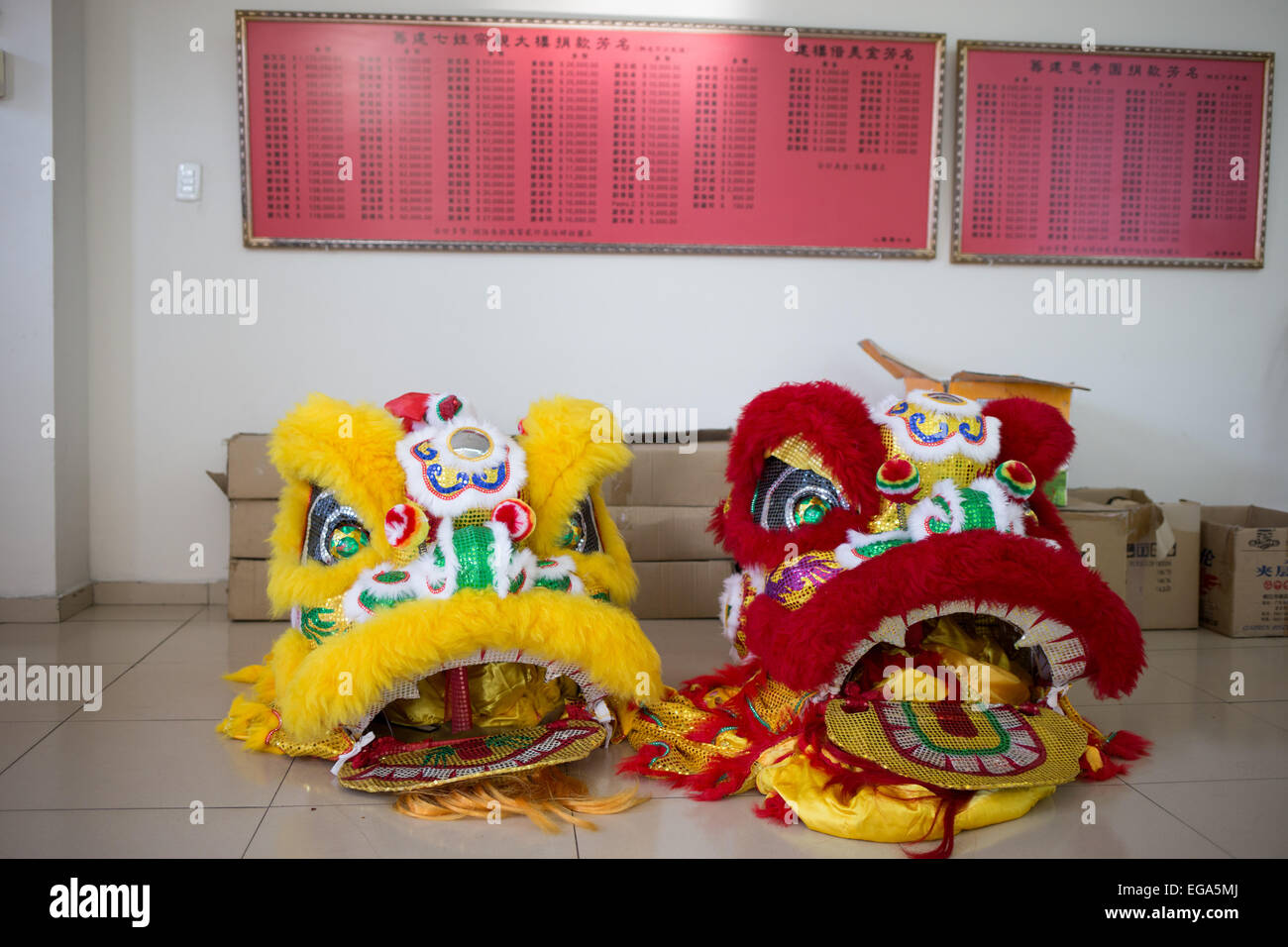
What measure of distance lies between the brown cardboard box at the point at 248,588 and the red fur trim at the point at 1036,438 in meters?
2.15

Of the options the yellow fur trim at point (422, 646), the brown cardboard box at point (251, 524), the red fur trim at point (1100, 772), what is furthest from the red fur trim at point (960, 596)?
the brown cardboard box at point (251, 524)

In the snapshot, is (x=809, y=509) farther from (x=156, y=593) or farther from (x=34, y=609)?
(x=34, y=609)

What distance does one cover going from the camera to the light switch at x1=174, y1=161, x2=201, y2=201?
9.97 ft

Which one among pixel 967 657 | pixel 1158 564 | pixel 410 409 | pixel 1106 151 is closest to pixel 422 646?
pixel 410 409

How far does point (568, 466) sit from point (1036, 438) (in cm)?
101

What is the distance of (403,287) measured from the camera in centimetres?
313

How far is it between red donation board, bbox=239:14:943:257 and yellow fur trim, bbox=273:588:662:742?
1.64m

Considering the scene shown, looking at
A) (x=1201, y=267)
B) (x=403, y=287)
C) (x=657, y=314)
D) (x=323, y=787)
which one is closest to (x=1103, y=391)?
(x=1201, y=267)

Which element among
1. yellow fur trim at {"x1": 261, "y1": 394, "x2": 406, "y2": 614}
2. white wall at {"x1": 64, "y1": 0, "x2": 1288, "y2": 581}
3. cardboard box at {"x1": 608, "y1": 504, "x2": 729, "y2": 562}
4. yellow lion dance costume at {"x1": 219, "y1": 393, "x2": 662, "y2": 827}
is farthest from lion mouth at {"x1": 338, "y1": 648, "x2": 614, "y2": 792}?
white wall at {"x1": 64, "y1": 0, "x2": 1288, "y2": 581}

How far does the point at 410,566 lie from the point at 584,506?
442 mm

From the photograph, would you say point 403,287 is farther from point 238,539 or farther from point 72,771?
point 72,771

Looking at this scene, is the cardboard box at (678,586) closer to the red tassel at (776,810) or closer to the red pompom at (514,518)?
the red pompom at (514,518)

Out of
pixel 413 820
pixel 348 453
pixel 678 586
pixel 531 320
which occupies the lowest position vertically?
pixel 413 820

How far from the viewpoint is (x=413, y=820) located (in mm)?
1700
